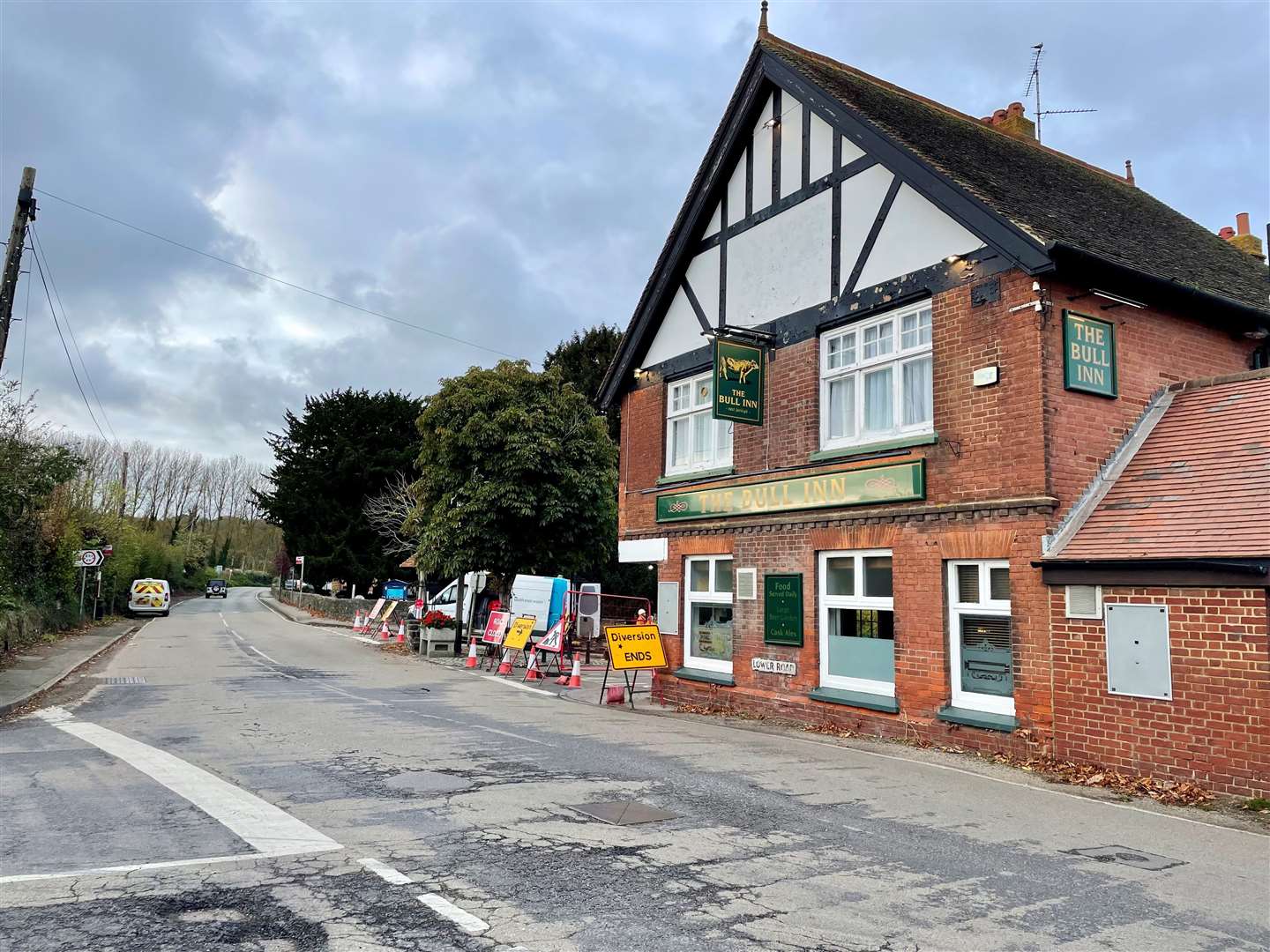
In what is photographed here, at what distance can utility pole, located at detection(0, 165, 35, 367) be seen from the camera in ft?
52.9

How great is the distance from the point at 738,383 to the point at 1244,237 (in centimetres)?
1166

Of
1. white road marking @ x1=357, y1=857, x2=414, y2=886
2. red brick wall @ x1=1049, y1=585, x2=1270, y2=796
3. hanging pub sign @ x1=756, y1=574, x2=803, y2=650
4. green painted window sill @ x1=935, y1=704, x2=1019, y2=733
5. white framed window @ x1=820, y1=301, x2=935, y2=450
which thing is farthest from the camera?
hanging pub sign @ x1=756, y1=574, x2=803, y2=650

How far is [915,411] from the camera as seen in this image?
1164 centimetres

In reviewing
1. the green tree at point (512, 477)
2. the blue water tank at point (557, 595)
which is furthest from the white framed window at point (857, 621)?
the green tree at point (512, 477)

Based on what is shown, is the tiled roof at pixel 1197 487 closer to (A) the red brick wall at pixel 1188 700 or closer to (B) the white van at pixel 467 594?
(A) the red brick wall at pixel 1188 700

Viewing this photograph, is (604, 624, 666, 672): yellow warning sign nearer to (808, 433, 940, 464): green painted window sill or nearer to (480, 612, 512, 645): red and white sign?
(808, 433, 940, 464): green painted window sill

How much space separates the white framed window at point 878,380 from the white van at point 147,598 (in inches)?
1548

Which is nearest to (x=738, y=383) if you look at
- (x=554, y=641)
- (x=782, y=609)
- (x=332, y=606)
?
(x=782, y=609)

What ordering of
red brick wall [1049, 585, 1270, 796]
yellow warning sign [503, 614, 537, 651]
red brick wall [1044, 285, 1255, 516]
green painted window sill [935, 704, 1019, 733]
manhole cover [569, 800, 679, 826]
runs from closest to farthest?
manhole cover [569, 800, 679, 826] → red brick wall [1049, 585, 1270, 796] → green painted window sill [935, 704, 1019, 733] → red brick wall [1044, 285, 1255, 516] → yellow warning sign [503, 614, 537, 651]

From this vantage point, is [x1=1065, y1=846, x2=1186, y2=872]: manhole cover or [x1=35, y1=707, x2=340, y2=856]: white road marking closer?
[x1=35, y1=707, x2=340, y2=856]: white road marking

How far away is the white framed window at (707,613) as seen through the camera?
14625 millimetres

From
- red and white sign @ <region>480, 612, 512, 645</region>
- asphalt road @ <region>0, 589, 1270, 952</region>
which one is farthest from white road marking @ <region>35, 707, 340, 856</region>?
red and white sign @ <region>480, 612, 512, 645</region>

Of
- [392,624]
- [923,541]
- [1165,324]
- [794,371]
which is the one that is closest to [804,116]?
[794,371]

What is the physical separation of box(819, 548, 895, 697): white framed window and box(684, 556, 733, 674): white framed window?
224 cm
